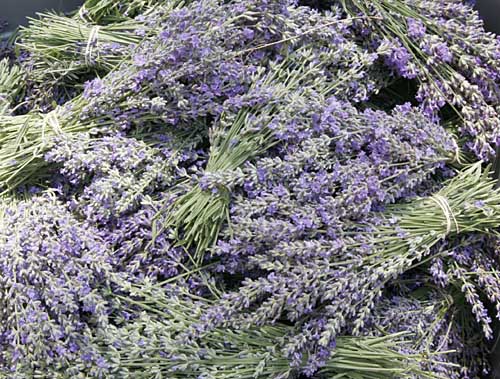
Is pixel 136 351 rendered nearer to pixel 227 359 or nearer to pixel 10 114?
pixel 227 359

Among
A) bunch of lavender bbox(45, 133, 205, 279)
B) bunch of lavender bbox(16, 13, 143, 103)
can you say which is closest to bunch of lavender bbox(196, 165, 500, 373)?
bunch of lavender bbox(45, 133, 205, 279)

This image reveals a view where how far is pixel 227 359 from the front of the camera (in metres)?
1.10

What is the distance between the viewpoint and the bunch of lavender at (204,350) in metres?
1.08

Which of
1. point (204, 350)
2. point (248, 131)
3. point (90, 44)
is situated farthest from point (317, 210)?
point (90, 44)

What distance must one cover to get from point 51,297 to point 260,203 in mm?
461

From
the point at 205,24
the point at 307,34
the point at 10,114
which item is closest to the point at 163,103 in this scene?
the point at 205,24

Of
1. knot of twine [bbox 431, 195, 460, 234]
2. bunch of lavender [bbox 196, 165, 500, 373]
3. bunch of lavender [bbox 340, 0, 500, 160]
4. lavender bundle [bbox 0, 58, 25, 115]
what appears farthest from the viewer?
lavender bundle [bbox 0, 58, 25, 115]

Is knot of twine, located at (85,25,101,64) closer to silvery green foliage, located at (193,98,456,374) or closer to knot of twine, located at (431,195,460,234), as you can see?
silvery green foliage, located at (193,98,456,374)

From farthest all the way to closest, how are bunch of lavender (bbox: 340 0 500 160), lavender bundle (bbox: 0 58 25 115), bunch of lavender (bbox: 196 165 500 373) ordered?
1. lavender bundle (bbox: 0 58 25 115)
2. bunch of lavender (bbox: 340 0 500 160)
3. bunch of lavender (bbox: 196 165 500 373)

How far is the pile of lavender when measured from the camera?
1.09 meters

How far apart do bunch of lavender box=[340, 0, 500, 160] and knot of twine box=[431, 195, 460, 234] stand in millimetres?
163

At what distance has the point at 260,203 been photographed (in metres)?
1.11

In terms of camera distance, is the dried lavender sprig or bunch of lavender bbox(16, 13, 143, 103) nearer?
the dried lavender sprig

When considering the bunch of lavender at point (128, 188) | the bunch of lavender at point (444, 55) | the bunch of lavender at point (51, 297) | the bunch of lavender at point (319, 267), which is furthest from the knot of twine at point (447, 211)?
the bunch of lavender at point (51, 297)
